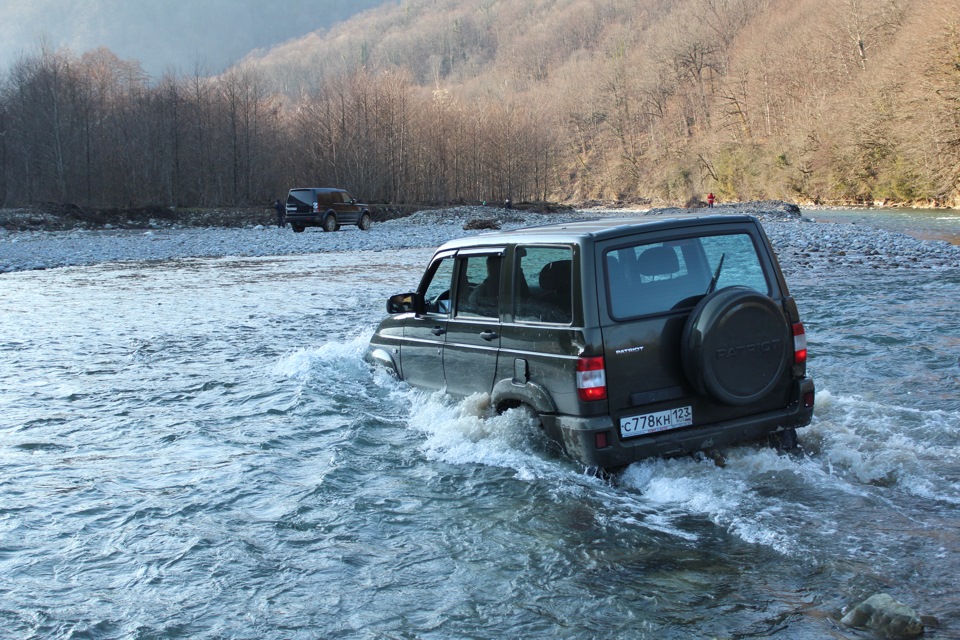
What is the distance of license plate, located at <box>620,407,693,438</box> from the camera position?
5.76 metres

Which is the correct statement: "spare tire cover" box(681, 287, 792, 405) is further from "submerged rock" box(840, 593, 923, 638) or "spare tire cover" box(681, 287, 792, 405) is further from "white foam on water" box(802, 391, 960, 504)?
"submerged rock" box(840, 593, 923, 638)

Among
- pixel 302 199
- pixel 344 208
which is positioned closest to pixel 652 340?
pixel 302 199

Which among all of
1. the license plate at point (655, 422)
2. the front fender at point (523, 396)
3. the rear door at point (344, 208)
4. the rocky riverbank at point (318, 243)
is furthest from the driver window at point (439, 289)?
the rear door at point (344, 208)

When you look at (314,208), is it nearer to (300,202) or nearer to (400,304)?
(300,202)

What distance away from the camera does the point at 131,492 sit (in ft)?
21.3

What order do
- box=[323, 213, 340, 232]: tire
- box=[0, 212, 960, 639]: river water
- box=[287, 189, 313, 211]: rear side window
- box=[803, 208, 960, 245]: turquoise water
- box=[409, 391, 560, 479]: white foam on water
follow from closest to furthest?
1. box=[0, 212, 960, 639]: river water
2. box=[409, 391, 560, 479]: white foam on water
3. box=[803, 208, 960, 245]: turquoise water
4. box=[287, 189, 313, 211]: rear side window
5. box=[323, 213, 340, 232]: tire

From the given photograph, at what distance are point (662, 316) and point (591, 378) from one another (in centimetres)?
66

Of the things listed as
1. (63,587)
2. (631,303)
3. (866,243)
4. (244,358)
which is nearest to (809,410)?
(631,303)

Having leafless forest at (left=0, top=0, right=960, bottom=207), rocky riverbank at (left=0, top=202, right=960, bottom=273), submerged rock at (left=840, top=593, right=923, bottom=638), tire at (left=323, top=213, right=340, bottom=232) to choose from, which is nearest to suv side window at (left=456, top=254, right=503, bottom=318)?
submerged rock at (left=840, top=593, right=923, bottom=638)

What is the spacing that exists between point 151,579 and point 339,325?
9789 mm

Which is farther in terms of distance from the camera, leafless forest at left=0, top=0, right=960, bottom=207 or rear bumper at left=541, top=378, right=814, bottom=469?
leafless forest at left=0, top=0, right=960, bottom=207

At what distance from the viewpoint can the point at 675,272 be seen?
5.96 meters

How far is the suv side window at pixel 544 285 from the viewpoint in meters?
5.91

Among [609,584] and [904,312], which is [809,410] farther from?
[904,312]
